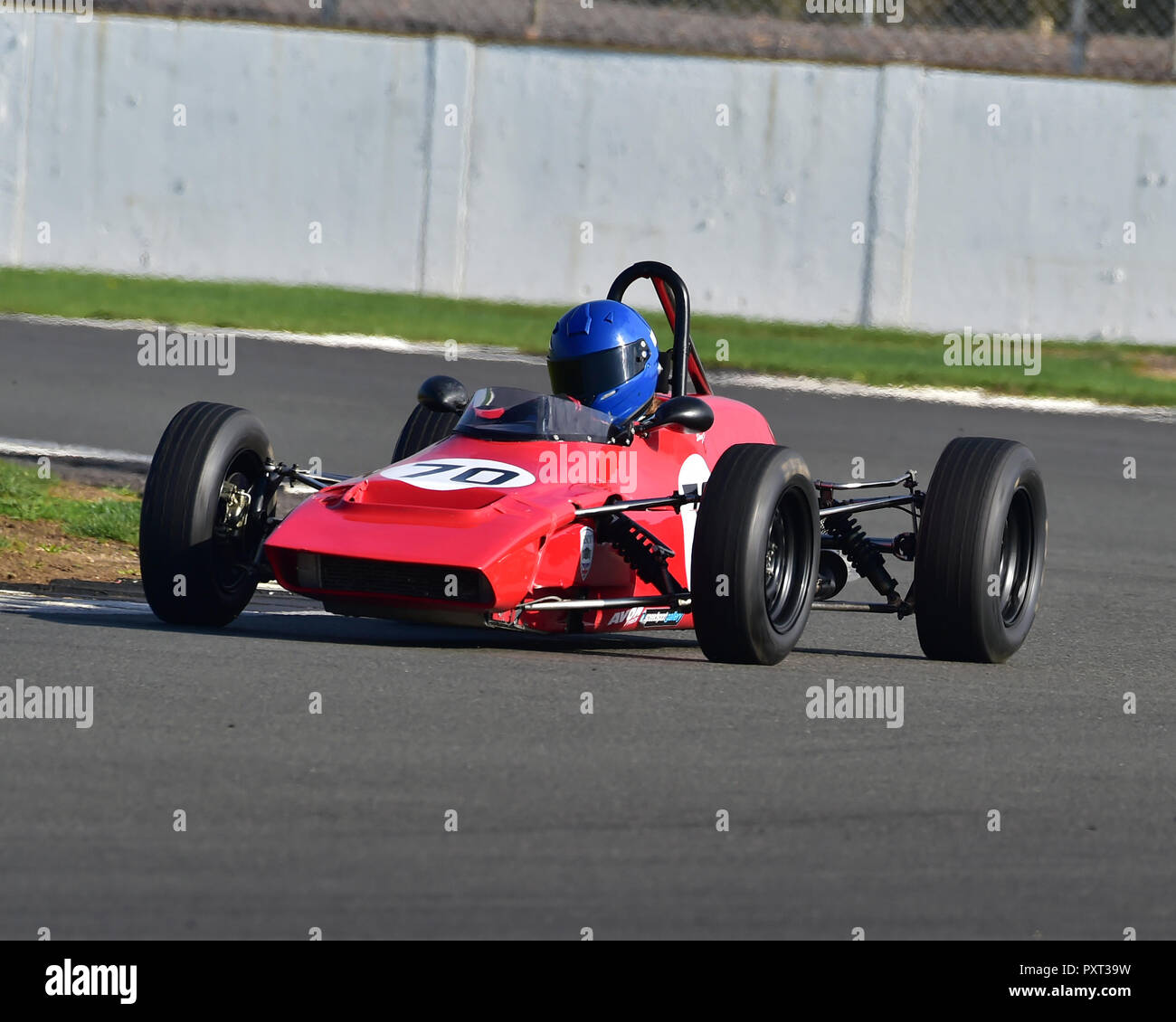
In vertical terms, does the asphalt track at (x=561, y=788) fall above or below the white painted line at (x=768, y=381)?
below

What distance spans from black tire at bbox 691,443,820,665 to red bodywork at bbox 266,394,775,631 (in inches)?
16.3

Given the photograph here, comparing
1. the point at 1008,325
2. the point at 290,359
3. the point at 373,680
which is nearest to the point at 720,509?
the point at 373,680

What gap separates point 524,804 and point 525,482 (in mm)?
2433

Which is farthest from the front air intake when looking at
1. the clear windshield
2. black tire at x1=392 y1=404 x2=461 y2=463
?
black tire at x1=392 y1=404 x2=461 y2=463

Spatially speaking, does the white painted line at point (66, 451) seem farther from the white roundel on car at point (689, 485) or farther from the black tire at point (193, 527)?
the white roundel on car at point (689, 485)

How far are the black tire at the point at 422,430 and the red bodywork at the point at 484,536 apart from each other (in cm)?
86

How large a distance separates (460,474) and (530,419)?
49 cm

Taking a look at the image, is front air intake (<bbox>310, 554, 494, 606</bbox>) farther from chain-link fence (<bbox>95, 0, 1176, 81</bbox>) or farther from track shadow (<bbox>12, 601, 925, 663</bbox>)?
chain-link fence (<bbox>95, 0, 1176, 81</bbox>)

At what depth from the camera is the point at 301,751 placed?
17.8 feet

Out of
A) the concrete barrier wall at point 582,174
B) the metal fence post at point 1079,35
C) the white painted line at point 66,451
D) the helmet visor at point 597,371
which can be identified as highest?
the metal fence post at point 1079,35

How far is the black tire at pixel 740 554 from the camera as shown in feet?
22.9

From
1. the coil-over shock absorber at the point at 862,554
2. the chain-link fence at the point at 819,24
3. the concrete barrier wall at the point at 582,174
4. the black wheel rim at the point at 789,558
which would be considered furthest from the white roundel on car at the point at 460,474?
the chain-link fence at the point at 819,24

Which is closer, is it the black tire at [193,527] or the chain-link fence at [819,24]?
the black tire at [193,527]

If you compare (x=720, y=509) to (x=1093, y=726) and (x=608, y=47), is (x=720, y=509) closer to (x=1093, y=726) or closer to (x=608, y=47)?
(x=1093, y=726)
